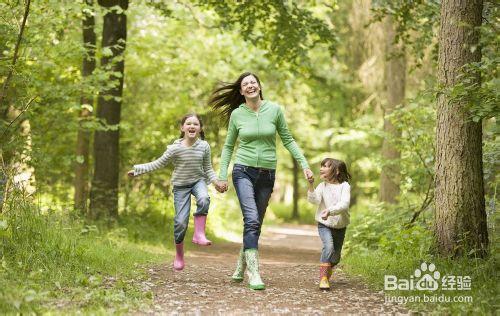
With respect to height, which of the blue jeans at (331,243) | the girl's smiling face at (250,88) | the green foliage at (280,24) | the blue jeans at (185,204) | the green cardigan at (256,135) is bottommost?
the blue jeans at (331,243)

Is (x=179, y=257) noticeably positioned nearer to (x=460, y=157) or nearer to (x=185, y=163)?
(x=185, y=163)

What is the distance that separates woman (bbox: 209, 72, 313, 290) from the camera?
700 centimetres

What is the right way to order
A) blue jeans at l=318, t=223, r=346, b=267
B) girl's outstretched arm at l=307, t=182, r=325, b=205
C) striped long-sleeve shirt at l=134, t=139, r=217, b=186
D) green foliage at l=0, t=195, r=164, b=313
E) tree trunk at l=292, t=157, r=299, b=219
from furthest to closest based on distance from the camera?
tree trunk at l=292, t=157, r=299, b=219, striped long-sleeve shirt at l=134, t=139, r=217, b=186, girl's outstretched arm at l=307, t=182, r=325, b=205, blue jeans at l=318, t=223, r=346, b=267, green foliage at l=0, t=195, r=164, b=313

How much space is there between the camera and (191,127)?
7.73m

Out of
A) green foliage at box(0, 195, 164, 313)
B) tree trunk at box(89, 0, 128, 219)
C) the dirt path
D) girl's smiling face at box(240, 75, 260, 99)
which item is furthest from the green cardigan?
tree trunk at box(89, 0, 128, 219)

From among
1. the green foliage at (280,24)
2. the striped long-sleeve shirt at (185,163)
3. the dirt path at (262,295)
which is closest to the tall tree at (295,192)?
the green foliage at (280,24)

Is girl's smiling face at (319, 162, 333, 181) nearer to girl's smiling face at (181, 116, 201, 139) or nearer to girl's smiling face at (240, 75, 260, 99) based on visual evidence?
girl's smiling face at (240, 75, 260, 99)

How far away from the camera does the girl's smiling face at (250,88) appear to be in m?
7.17

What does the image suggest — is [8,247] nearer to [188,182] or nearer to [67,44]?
[188,182]

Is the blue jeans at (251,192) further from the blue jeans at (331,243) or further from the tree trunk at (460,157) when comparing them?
the tree trunk at (460,157)

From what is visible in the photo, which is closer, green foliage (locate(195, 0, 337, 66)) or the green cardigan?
the green cardigan

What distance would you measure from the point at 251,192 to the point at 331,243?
107 centimetres

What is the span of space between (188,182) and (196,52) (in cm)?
1251

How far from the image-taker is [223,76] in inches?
810
